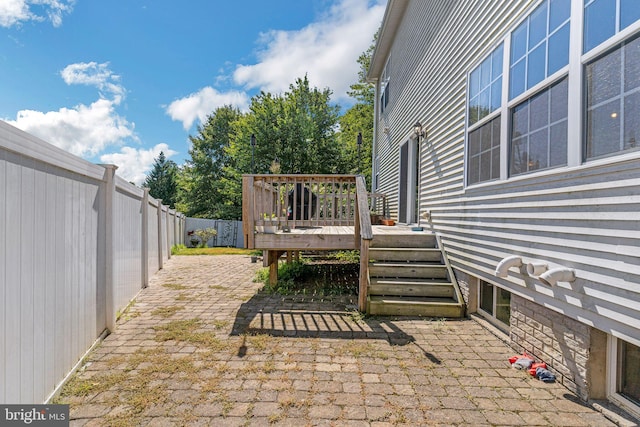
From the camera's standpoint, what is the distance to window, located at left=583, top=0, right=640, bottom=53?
1981 mm

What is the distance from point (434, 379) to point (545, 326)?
1.11 metres

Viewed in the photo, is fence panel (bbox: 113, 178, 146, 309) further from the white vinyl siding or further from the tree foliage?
the tree foliage

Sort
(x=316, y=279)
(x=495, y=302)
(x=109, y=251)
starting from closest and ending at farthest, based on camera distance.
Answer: (x=109, y=251), (x=495, y=302), (x=316, y=279)

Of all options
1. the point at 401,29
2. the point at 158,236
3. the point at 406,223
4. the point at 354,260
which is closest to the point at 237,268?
the point at 158,236

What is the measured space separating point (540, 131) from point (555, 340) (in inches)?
71.7

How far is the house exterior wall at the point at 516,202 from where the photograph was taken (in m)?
2.00

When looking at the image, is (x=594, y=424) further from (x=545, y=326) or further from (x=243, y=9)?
(x=243, y=9)

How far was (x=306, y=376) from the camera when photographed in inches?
102

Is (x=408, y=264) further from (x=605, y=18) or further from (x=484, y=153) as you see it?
(x=605, y=18)

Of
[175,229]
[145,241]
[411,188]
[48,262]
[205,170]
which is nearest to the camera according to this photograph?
[48,262]

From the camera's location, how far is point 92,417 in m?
2.01

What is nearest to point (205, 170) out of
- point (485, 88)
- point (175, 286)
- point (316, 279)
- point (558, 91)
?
point (175, 286)

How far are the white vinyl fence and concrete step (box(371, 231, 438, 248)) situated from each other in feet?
12.1

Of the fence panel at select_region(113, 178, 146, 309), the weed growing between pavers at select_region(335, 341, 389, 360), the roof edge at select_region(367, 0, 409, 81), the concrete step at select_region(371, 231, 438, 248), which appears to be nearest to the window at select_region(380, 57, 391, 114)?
the roof edge at select_region(367, 0, 409, 81)
